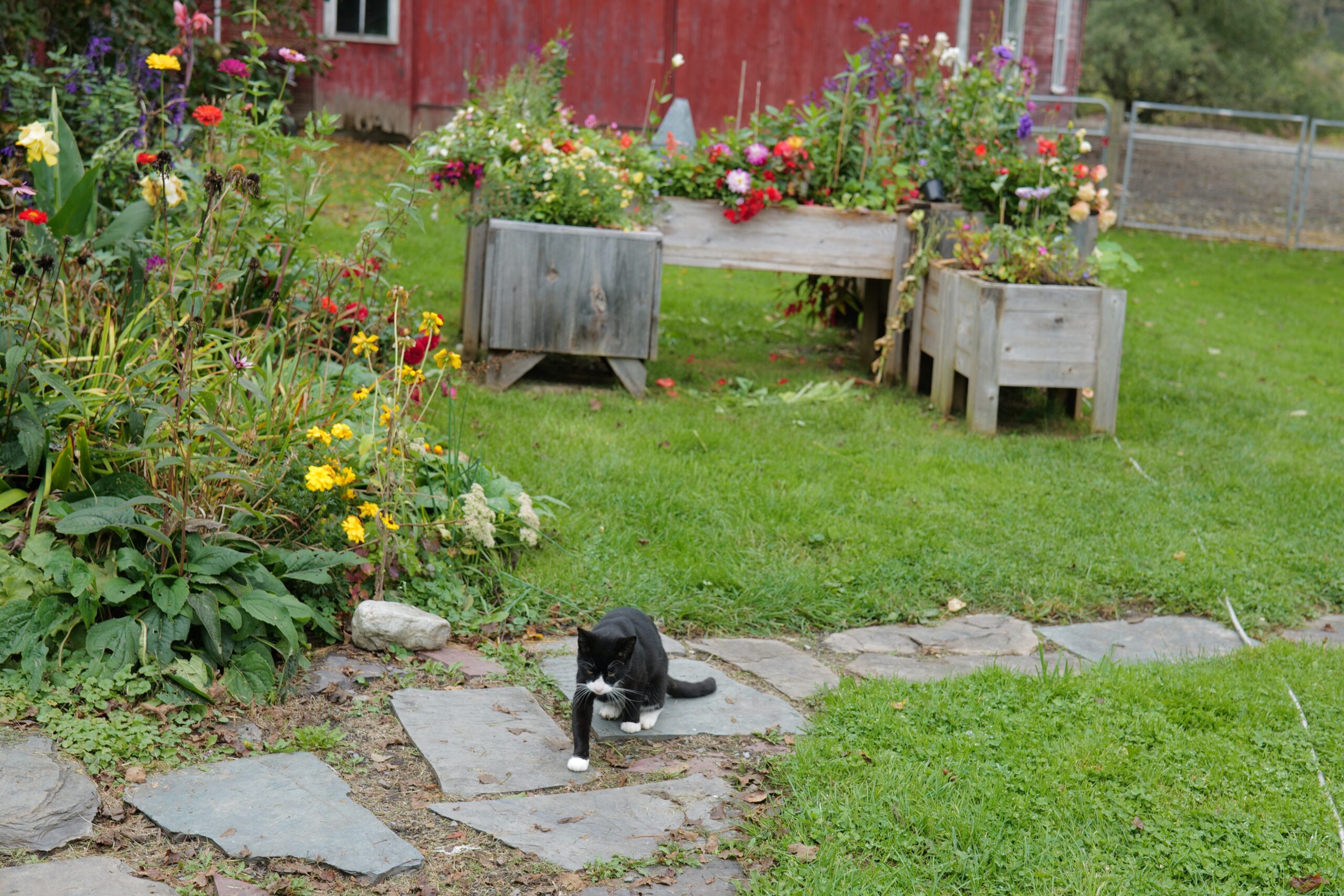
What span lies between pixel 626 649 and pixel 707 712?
0.45m

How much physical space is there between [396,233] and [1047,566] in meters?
2.65

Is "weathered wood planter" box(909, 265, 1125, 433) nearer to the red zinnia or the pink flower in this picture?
the pink flower

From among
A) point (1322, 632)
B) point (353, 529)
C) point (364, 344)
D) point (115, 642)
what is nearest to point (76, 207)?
point (364, 344)

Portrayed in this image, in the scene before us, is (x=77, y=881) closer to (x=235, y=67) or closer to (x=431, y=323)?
(x=431, y=323)

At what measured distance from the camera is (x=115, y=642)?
3.03 metres

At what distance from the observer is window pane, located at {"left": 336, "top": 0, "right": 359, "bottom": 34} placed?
15445 millimetres

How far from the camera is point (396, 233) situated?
14.6 feet

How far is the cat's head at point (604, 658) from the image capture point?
2.92 metres

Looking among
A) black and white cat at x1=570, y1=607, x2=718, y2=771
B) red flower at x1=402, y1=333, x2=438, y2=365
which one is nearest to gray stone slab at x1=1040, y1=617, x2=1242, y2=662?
black and white cat at x1=570, y1=607, x2=718, y2=771

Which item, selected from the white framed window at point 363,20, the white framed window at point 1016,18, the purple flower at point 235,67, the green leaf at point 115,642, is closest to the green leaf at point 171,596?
the green leaf at point 115,642

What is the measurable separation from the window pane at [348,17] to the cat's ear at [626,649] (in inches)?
567

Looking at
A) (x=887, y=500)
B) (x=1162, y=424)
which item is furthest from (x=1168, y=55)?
(x=887, y=500)

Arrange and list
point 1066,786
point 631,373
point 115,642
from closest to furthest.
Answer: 1. point 1066,786
2. point 115,642
3. point 631,373

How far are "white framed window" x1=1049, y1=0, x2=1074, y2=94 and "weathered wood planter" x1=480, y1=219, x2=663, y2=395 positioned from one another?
16107 mm
